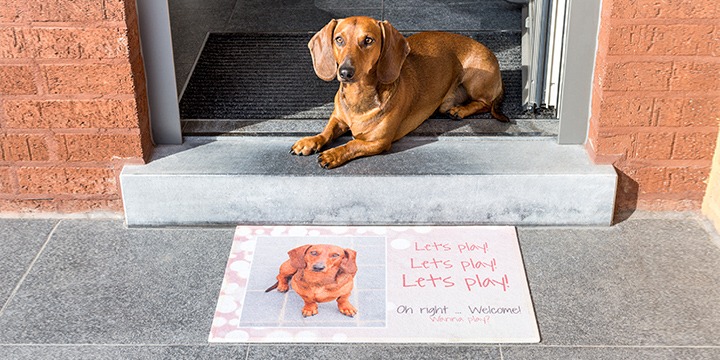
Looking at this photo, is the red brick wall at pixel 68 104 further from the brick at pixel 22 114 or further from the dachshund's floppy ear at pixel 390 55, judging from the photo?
the dachshund's floppy ear at pixel 390 55

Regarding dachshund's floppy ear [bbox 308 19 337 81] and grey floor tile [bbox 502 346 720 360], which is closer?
grey floor tile [bbox 502 346 720 360]

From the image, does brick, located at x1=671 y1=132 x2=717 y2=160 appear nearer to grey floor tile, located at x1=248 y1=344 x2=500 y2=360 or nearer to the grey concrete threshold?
the grey concrete threshold

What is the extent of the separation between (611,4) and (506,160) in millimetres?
644

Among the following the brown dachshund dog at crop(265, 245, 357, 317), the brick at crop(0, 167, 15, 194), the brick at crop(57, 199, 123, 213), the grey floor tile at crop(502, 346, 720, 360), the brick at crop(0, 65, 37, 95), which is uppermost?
the brick at crop(0, 65, 37, 95)

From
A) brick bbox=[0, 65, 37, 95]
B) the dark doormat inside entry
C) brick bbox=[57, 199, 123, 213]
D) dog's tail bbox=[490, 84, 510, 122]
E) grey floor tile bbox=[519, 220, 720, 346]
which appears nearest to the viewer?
grey floor tile bbox=[519, 220, 720, 346]

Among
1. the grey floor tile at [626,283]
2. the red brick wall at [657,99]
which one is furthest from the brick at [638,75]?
the grey floor tile at [626,283]

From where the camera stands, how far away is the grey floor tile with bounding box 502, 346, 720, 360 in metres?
Answer: 2.49

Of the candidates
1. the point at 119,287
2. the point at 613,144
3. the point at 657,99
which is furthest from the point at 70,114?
the point at 657,99

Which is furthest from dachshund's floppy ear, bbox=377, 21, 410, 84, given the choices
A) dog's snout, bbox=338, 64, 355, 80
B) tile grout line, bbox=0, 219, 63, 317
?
tile grout line, bbox=0, 219, 63, 317

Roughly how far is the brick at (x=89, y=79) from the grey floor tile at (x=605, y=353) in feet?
5.07

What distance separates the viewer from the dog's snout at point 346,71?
2.92 m

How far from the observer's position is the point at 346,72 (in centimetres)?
292

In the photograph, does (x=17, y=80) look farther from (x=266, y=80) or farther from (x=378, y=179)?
(x=378, y=179)

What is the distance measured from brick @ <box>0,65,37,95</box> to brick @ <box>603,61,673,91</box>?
1.96 m
